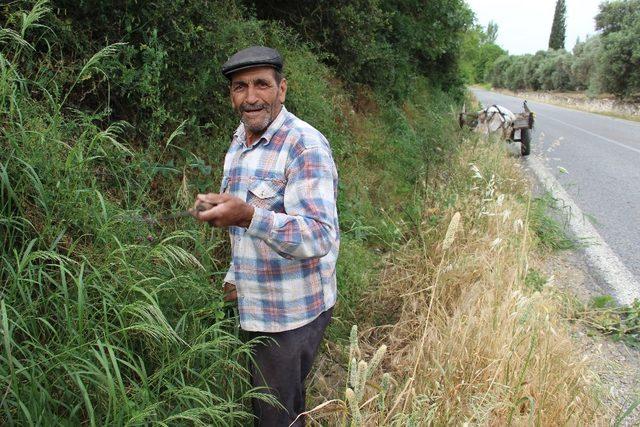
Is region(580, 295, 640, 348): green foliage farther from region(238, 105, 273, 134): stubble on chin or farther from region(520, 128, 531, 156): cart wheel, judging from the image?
region(520, 128, 531, 156): cart wheel

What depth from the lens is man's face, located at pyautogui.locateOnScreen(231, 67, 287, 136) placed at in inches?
82.3

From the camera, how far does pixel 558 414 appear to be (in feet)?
7.48

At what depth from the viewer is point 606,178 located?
8844mm

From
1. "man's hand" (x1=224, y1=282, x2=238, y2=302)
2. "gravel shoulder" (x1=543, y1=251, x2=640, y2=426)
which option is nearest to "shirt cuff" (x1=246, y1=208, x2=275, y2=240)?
"man's hand" (x1=224, y1=282, x2=238, y2=302)

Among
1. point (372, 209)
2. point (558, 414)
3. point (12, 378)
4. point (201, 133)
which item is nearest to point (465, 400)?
point (558, 414)

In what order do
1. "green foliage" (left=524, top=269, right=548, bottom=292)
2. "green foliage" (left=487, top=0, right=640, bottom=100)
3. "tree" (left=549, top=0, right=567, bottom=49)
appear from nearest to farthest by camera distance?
"green foliage" (left=524, top=269, right=548, bottom=292), "green foliage" (left=487, top=0, right=640, bottom=100), "tree" (left=549, top=0, right=567, bottom=49)

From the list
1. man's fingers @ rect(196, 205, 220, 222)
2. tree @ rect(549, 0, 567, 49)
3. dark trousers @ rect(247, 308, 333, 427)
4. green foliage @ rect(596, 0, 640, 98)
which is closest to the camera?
man's fingers @ rect(196, 205, 220, 222)

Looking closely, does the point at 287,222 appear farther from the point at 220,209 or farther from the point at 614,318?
the point at 614,318

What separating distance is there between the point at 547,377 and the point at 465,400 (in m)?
0.42

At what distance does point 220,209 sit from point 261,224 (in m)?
0.15

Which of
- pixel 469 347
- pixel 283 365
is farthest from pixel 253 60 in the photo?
pixel 469 347

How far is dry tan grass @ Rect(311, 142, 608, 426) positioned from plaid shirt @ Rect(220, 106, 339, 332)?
1.47 ft

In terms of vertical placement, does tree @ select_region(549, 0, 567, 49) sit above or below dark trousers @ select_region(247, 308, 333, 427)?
above

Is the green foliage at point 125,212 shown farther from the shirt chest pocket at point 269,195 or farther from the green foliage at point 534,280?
the green foliage at point 534,280
